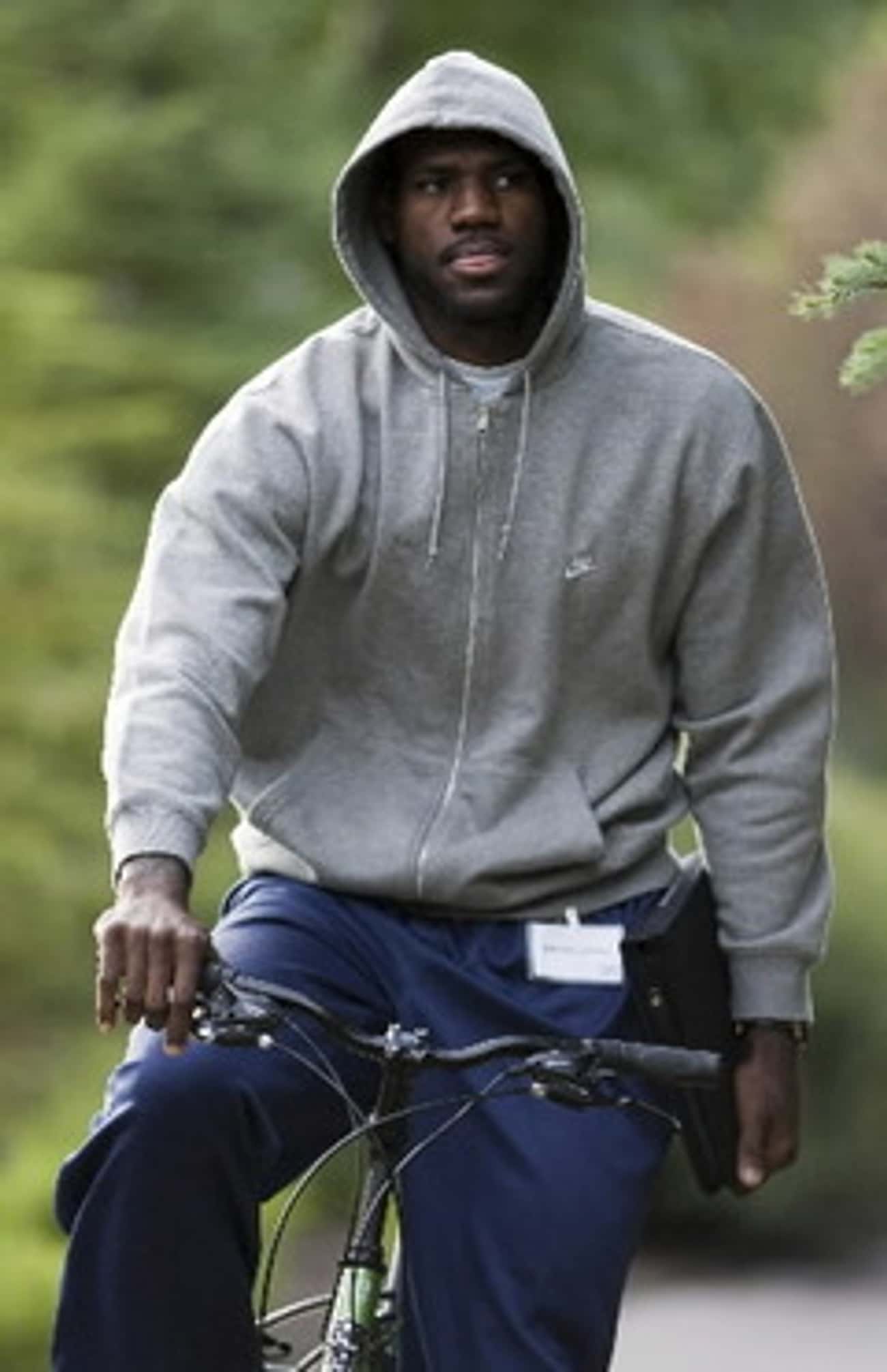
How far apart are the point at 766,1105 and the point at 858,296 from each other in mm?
984

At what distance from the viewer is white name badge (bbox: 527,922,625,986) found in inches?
230

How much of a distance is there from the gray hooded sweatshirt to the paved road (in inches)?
187

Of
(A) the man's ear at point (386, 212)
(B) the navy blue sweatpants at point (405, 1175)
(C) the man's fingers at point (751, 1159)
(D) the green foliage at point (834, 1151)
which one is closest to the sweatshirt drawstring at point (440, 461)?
(A) the man's ear at point (386, 212)

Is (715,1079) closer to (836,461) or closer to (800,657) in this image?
(800,657)

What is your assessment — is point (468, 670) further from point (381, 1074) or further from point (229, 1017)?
point (229, 1017)

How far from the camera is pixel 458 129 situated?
598 cm

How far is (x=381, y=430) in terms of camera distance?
5.97 metres

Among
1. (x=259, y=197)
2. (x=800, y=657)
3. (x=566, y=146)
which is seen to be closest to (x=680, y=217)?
(x=566, y=146)

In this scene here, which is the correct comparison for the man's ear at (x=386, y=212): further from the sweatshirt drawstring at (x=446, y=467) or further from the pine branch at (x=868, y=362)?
the pine branch at (x=868, y=362)

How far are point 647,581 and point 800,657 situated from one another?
0.85 ft

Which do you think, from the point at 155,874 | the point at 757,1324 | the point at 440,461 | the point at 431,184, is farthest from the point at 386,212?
the point at 757,1324

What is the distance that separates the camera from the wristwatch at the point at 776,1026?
609 cm

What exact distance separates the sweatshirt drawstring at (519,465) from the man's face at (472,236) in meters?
0.07

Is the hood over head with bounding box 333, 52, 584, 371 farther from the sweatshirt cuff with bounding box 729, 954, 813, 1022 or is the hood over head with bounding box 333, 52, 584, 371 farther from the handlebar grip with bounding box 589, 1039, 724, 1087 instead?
the handlebar grip with bounding box 589, 1039, 724, 1087
